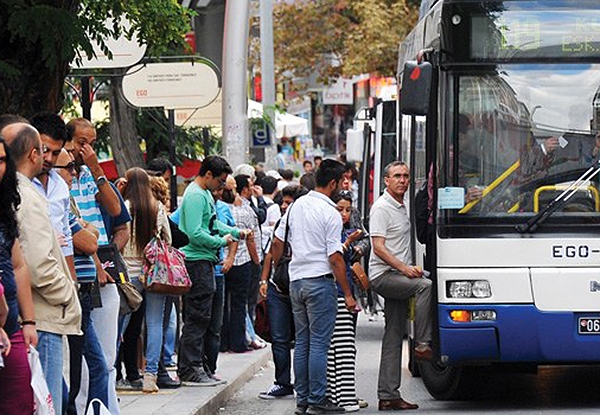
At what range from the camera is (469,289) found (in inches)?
440

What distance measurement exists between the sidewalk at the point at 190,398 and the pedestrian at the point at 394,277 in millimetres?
1418

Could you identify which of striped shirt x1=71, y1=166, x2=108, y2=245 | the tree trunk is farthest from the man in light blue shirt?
the tree trunk

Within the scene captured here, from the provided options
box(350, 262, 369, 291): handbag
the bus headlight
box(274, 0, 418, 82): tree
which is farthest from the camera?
box(274, 0, 418, 82): tree

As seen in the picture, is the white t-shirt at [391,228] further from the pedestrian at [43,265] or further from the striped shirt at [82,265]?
the pedestrian at [43,265]

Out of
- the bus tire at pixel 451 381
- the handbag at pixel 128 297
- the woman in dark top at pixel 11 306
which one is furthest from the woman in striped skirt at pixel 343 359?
the woman in dark top at pixel 11 306

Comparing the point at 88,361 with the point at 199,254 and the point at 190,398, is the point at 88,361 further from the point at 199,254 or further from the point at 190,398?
the point at 199,254

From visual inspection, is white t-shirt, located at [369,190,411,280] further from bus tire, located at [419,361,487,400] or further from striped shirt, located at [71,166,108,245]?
striped shirt, located at [71,166,108,245]

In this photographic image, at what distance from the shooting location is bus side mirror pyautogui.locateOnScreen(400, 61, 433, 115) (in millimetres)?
11008

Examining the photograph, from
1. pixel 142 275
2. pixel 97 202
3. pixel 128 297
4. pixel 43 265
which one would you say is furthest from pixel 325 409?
pixel 43 265

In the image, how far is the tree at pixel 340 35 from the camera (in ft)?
131

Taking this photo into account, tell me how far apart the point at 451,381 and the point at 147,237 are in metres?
2.74

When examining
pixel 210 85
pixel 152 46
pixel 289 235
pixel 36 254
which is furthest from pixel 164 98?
pixel 36 254

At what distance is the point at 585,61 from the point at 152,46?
149 inches

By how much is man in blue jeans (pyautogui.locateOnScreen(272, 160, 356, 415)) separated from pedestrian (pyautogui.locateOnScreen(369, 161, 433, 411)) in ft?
1.20
